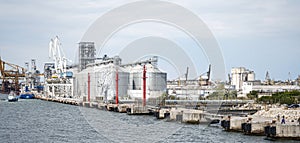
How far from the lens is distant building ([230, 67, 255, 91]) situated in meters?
175

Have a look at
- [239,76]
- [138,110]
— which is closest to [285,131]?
[138,110]

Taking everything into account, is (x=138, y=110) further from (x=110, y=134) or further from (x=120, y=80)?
(x=120, y=80)

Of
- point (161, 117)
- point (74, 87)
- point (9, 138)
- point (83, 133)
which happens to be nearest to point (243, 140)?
point (83, 133)

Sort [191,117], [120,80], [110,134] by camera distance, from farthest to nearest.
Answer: [120,80], [191,117], [110,134]

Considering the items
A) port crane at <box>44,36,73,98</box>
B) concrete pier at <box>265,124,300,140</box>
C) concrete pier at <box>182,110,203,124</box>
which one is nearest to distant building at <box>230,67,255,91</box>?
port crane at <box>44,36,73,98</box>

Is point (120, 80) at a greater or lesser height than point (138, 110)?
greater

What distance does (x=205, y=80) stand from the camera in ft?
532

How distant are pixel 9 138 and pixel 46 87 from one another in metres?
103

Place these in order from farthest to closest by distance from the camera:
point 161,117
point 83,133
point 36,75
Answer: point 36,75 < point 161,117 < point 83,133

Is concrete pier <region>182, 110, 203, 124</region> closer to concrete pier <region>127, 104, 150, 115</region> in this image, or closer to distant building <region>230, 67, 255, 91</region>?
concrete pier <region>127, 104, 150, 115</region>

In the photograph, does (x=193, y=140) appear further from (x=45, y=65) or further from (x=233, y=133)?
(x=45, y=65)

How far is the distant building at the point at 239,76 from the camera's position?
575 feet

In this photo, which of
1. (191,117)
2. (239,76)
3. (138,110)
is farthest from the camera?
(239,76)

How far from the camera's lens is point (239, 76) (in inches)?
6944
